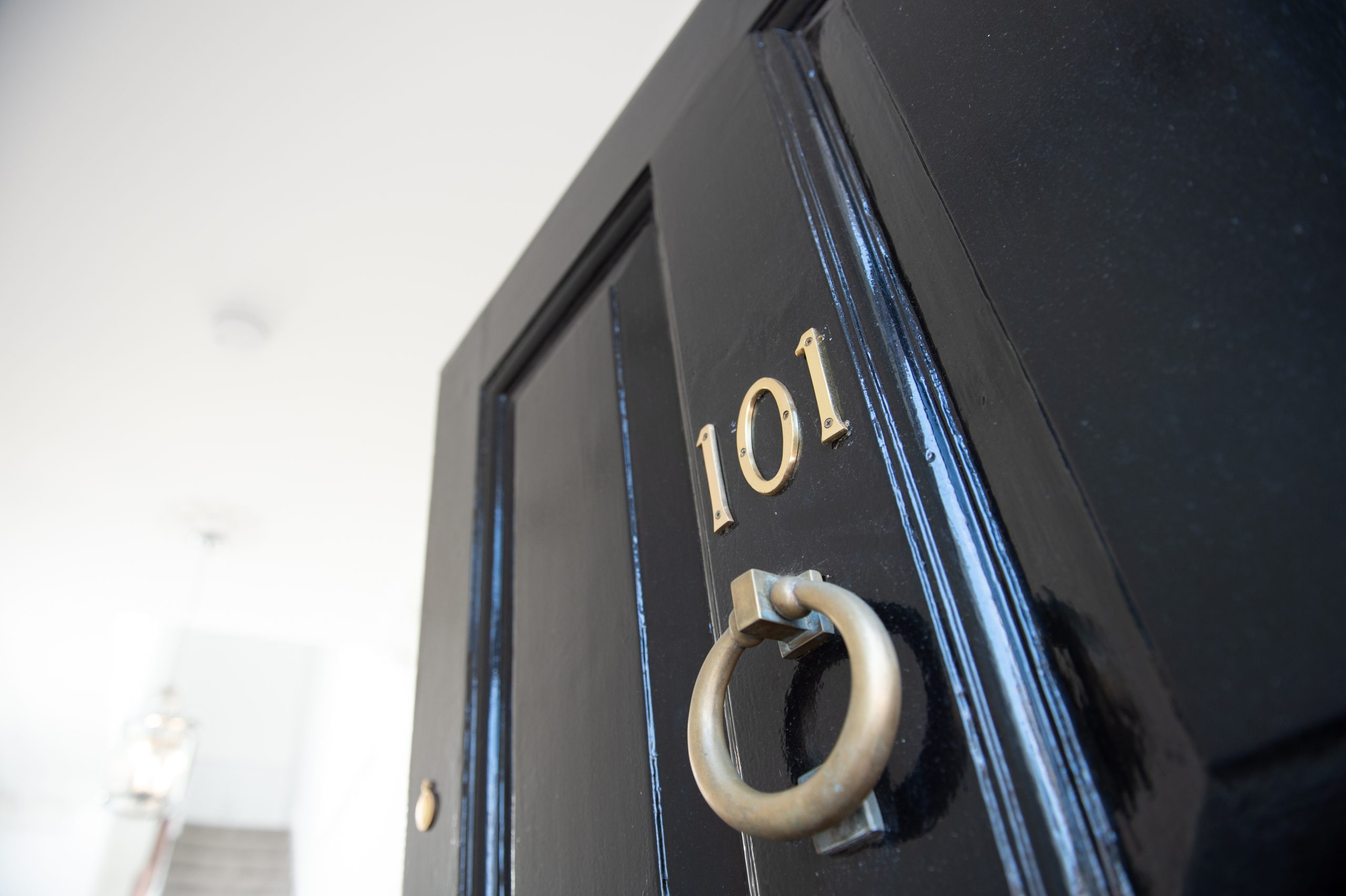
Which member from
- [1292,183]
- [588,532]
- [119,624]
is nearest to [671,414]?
[588,532]

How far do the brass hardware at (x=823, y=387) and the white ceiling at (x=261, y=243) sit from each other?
3.39 feet

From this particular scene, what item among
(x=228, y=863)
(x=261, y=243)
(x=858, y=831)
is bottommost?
(x=858, y=831)

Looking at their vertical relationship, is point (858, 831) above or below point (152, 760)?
below

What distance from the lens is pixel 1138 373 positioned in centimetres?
30

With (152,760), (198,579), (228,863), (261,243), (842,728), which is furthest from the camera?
(228,863)

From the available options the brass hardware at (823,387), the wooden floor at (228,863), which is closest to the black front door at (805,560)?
the brass hardware at (823,387)

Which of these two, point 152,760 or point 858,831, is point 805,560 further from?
point 152,760

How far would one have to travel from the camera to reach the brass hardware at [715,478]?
1.57ft

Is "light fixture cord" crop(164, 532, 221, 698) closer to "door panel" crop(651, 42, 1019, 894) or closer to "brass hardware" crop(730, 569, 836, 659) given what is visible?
"door panel" crop(651, 42, 1019, 894)

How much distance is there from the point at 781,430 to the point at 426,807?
1.73ft

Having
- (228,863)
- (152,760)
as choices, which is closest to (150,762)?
(152,760)

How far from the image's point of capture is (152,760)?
284cm

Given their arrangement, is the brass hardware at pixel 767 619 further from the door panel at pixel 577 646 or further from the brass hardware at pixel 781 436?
the door panel at pixel 577 646

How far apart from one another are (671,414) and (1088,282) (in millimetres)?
377
